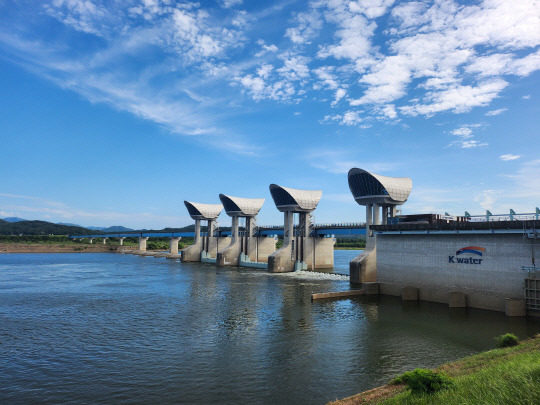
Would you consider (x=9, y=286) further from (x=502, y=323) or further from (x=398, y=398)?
(x=502, y=323)

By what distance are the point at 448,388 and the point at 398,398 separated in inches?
87.9

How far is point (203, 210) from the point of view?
142 m

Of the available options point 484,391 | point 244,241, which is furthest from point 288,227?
point 484,391

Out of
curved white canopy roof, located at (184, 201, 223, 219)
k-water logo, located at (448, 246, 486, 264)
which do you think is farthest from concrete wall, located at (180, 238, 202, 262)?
k-water logo, located at (448, 246, 486, 264)

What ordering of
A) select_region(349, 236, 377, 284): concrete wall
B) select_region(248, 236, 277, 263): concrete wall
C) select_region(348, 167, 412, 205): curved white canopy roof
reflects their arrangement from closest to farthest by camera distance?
select_region(349, 236, 377, 284): concrete wall < select_region(348, 167, 412, 205): curved white canopy roof < select_region(248, 236, 277, 263): concrete wall

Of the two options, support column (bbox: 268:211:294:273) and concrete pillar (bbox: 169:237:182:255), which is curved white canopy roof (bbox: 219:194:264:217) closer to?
support column (bbox: 268:211:294:273)

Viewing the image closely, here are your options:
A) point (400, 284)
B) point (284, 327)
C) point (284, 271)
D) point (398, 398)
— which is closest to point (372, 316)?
point (284, 327)

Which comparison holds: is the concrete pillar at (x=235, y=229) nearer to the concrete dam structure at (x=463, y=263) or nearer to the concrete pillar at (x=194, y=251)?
the concrete pillar at (x=194, y=251)

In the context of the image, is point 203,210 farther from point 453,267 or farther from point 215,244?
point 453,267

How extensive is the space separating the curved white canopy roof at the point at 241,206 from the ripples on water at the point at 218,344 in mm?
64535

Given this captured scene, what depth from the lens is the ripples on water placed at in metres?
22.8

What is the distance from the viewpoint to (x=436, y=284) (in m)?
54.1

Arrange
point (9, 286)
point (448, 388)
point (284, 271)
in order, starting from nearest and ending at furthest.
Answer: point (448, 388)
point (9, 286)
point (284, 271)

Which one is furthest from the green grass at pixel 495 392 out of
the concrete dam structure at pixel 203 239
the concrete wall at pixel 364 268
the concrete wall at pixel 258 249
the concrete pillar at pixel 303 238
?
the concrete dam structure at pixel 203 239
